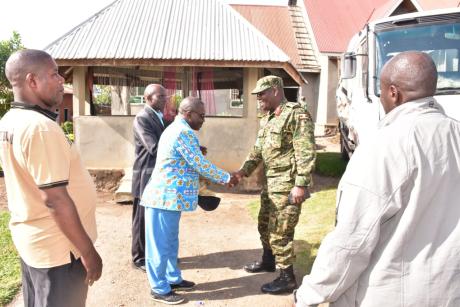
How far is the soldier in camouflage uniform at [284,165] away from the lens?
3.84 meters

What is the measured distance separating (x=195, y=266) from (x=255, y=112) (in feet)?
16.4

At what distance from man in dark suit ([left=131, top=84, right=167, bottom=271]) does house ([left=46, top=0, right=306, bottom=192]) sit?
4.11 meters

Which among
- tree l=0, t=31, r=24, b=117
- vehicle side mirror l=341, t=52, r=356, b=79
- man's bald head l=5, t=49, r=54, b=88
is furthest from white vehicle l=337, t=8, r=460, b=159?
tree l=0, t=31, r=24, b=117

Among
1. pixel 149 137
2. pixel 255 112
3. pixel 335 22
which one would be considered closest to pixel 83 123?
pixel 255 112

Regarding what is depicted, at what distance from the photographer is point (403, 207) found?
1.64 meters

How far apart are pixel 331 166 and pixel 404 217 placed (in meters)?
9.45

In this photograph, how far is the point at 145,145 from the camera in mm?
4602

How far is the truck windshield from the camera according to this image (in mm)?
5121

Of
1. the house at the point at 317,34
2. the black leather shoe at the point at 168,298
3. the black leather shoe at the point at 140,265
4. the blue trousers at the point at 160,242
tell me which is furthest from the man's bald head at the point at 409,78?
the house at the point at 317,34

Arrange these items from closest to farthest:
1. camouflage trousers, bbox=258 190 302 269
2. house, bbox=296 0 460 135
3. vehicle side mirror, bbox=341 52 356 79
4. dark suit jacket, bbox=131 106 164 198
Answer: camouflage trousers, bbox=258 190 302 269 → dark suit jacket, bbox=131 106 164 198 → vehicle side mirror, bbox=341 52 356 79 → house, bbox=296 0 460 135

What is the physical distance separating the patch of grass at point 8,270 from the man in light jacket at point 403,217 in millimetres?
3762

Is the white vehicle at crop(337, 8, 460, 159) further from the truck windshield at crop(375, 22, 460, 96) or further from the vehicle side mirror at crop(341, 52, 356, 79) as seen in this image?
the vehicle side mirror at crop(341, 52, 356, 79)

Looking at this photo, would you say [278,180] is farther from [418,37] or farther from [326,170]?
[326,170]

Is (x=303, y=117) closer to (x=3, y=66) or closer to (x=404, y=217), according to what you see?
(x=404, y=217)
